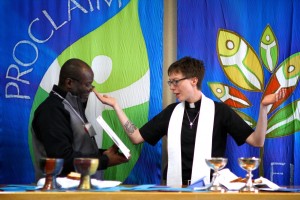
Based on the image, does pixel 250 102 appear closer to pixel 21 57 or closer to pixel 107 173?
pixel 107 173

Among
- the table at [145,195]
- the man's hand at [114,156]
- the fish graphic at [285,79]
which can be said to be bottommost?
the table at [145,195]

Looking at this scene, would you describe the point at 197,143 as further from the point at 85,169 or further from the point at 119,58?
the point at 85,169

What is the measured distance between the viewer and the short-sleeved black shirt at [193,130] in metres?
4.09

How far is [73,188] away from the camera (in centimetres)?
279

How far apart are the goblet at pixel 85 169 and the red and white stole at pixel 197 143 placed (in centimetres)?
140

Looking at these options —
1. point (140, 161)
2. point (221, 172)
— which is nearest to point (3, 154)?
point (140, 161)

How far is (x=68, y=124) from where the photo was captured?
3.70 metres

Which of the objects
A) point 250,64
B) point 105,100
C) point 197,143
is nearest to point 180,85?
point 197,143

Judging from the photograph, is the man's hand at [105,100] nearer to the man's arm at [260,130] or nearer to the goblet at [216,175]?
the man's arm at [260,130]

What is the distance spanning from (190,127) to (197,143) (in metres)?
0.16

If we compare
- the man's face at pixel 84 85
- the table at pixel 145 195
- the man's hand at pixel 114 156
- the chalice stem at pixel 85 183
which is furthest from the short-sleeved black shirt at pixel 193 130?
the chalice stem at pixel 85 183

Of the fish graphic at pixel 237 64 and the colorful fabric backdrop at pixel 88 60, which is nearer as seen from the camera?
the colorful fabric backdrop at pixel 88 60

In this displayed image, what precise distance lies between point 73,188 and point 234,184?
2.72ft

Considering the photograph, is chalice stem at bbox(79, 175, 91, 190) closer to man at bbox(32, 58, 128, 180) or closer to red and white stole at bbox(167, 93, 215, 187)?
man at bbox(32, 58, 128, 180)
